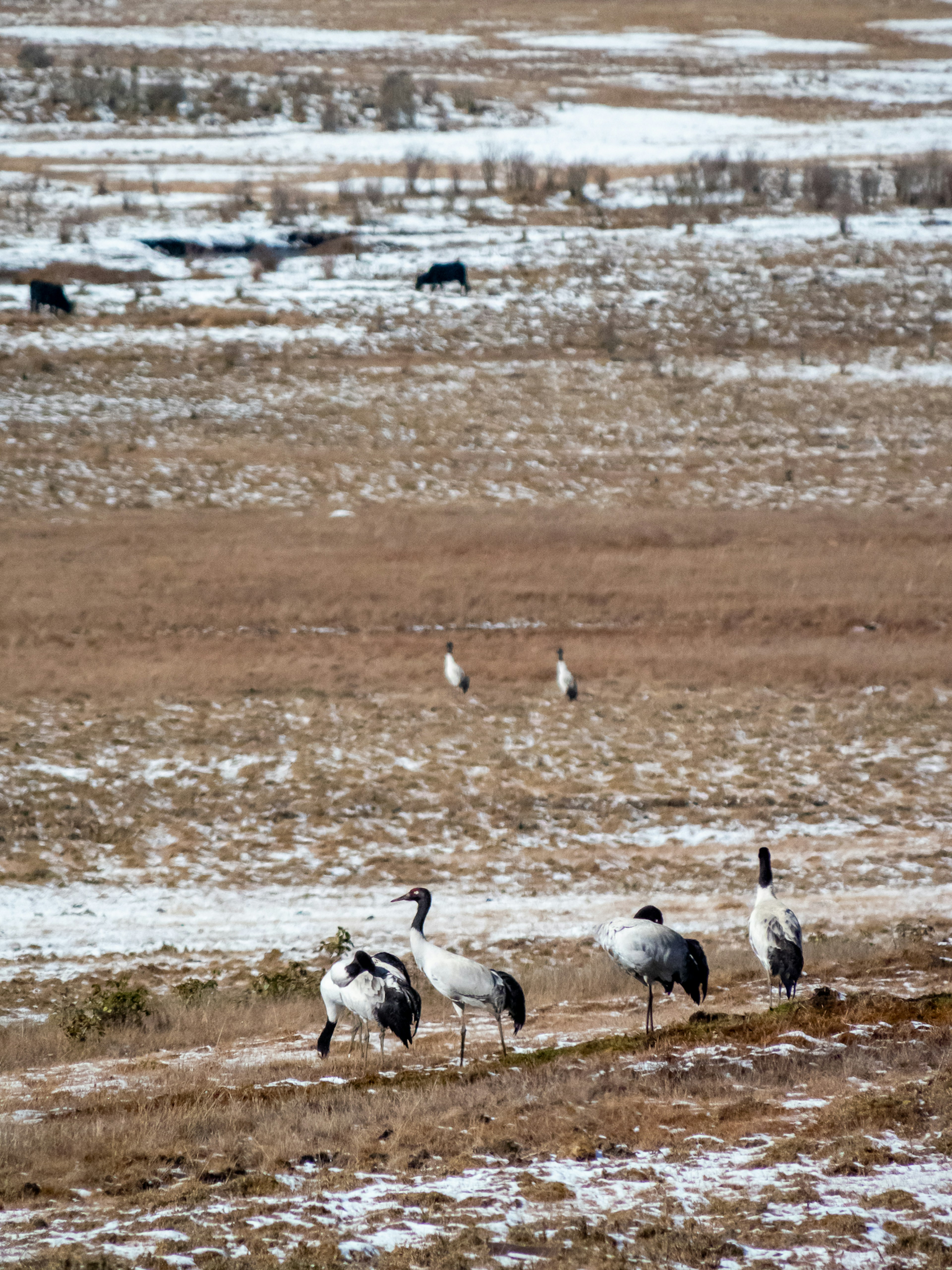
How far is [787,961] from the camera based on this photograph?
10.1 m

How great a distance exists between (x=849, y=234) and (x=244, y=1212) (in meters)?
43.9

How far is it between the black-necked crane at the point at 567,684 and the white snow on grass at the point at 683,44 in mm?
70263

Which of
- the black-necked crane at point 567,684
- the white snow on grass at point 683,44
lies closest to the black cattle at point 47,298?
the black-necked crane at point 567,684

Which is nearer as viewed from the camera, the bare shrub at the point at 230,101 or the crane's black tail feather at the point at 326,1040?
the crane's black tail feather at the point at 326,1040

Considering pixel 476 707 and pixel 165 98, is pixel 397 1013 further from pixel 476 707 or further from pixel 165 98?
pixel 165 98

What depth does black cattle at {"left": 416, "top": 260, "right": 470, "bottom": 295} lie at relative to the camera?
41094 mm

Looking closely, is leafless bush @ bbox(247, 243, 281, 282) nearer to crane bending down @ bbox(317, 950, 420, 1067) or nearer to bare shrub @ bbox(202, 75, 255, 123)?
bare shrub @ bbox(202, 75, 255, 123)

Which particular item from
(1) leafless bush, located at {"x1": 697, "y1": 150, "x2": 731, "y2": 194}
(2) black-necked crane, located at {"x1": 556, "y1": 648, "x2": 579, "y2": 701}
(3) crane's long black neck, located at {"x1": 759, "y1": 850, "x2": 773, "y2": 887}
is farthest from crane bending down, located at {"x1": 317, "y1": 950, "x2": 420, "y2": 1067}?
(1) leafless bush, located at {"x1": 697, "y1": 150, "x2": 731, "y2": 194}

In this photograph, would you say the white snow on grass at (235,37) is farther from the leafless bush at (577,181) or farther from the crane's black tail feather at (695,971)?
the crane's black tail feather at (695,971)

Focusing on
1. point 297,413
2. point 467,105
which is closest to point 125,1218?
point 297,413

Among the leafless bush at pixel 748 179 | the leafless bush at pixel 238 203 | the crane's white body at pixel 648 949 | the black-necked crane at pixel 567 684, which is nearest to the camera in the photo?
the crane's white body at pixel 648 949

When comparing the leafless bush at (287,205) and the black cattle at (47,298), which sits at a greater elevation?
the leafless bush at (287,205)

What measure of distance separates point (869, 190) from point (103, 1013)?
46077 millimetres

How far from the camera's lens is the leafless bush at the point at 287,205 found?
46094 mm
